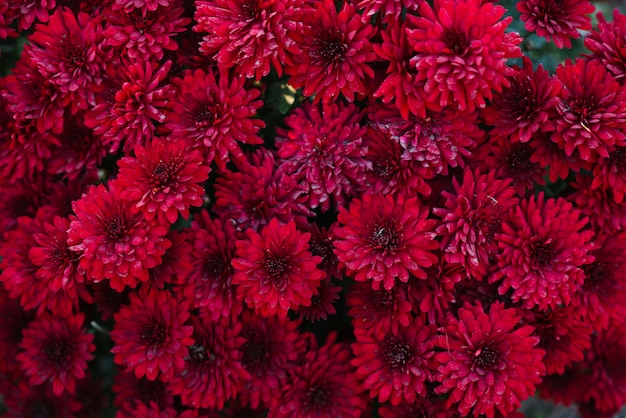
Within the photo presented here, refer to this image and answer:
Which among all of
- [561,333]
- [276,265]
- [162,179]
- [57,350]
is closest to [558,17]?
[561,333]

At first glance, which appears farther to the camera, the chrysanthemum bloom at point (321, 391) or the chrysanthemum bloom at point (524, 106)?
the chrysanthemum bloom at point (321, 391)

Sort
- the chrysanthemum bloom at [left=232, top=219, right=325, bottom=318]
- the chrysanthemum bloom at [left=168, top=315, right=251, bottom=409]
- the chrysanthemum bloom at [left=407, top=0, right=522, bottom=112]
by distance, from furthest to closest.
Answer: the chrysanthemum bloom at [left=168, top=315, right=251, bottom=409]
the chrysanthemum bloom at [left=232, top=219, right=325, bottom=318]
the chrysanthemum bloom at [left=407, top=0, right=522, bottom=112]

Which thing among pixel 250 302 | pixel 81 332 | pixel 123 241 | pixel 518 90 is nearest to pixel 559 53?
pixel 518 90

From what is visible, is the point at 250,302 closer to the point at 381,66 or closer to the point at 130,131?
the point at 130,131

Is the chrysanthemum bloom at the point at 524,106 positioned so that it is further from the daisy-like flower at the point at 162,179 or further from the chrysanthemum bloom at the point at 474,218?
the daisy-like flower at the point at 162,179

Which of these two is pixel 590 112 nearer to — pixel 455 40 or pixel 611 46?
pixel 611 46

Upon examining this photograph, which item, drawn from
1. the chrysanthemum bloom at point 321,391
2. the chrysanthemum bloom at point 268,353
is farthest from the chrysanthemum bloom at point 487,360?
the chrysanthemum bloom at point 268,353

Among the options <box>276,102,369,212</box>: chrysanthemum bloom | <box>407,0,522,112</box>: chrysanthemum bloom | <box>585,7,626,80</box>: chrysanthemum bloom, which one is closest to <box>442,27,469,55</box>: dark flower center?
<box>407,0,522,112</box>: chrysanthemum bloom

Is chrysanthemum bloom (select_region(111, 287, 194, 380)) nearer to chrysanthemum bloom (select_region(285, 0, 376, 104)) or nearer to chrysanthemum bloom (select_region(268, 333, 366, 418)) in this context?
chrysanthemum bloom (select_region(268, 333, 366, 418))
